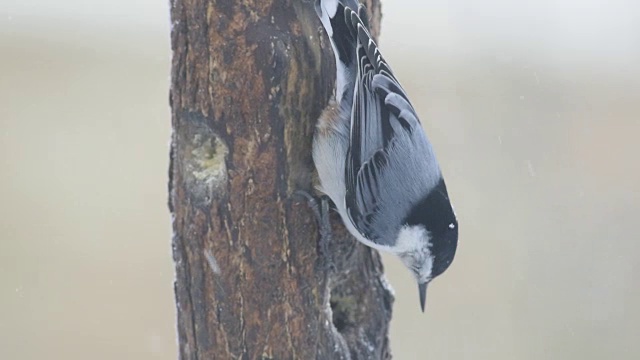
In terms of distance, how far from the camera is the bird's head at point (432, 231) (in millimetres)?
2045

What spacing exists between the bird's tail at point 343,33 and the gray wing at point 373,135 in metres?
0.02

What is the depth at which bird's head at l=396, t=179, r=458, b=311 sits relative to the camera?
6.71 feet

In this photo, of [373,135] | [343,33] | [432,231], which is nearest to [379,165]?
[373,135]

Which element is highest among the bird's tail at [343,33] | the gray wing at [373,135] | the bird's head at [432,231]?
the bird's tail at [343,33]

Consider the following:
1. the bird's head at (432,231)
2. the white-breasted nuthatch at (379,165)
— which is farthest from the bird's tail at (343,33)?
the bird's head at (432,231)

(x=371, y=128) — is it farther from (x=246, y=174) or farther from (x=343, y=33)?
(x=246, y=174)

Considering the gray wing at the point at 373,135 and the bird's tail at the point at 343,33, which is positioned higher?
the bird's tail at the point at 343,33

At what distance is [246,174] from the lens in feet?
6.24

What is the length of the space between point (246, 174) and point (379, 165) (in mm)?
345

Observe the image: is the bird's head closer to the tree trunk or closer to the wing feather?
the wing feather

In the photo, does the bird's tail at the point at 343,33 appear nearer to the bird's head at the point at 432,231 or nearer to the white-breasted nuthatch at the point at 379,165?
the white-breasted nuthatch at the point at 379,165
